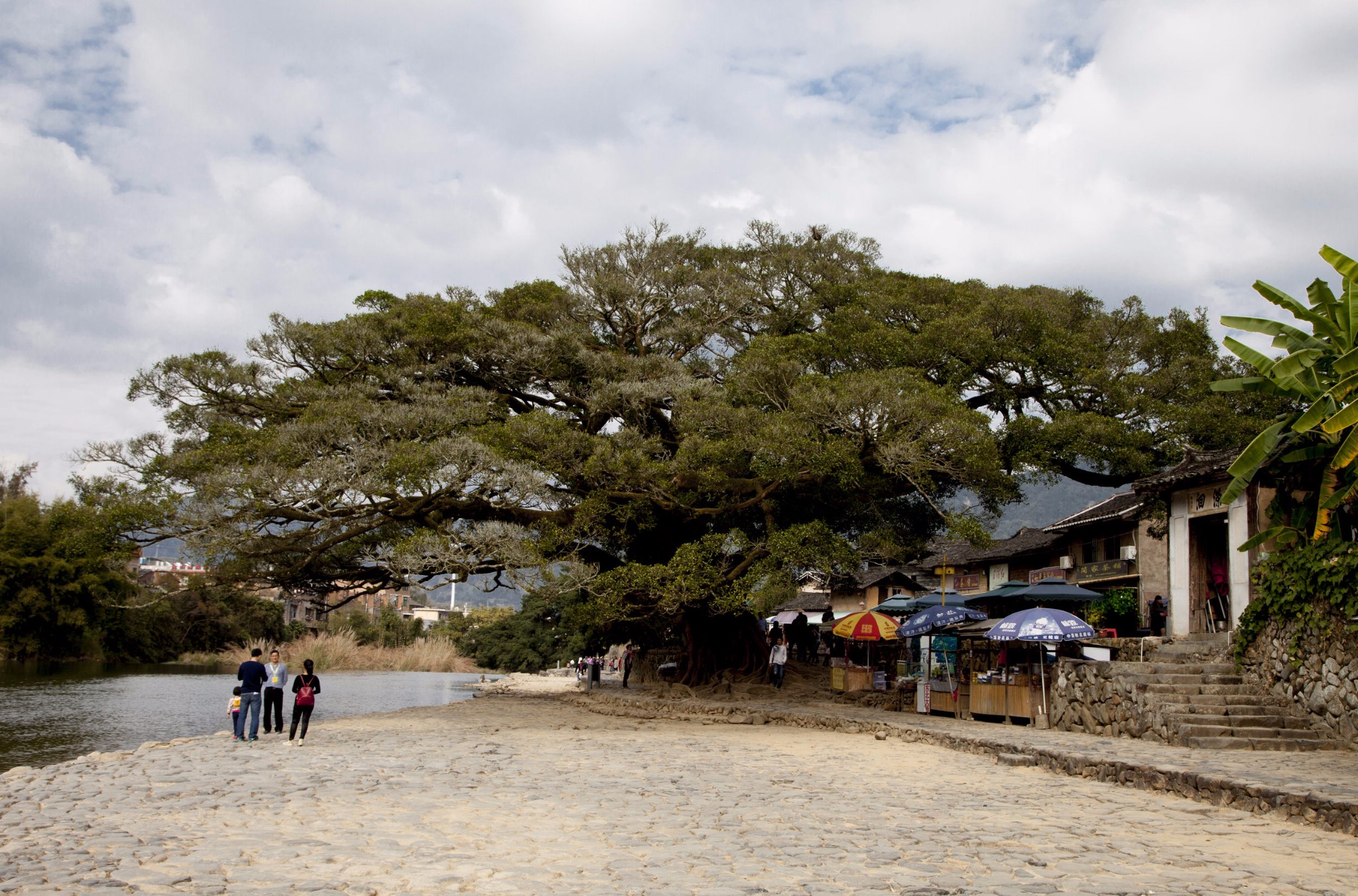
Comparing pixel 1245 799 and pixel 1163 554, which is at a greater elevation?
pixel 1163 554

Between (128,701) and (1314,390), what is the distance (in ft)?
94.2

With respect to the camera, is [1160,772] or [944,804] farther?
[1160,772]

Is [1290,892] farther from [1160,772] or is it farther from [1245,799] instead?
[1160,772]

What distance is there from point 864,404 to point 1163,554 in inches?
534

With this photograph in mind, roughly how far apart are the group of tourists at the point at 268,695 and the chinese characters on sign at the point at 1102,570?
22060 mm

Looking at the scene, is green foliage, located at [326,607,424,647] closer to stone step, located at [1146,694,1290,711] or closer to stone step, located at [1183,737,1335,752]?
stone step, located at [1146,694,1290,711]

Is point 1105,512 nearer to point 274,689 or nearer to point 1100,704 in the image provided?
point 1100,704

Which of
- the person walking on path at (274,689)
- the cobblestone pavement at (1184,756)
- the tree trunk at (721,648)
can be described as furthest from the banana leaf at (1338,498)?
the person walking on path at (274,689)

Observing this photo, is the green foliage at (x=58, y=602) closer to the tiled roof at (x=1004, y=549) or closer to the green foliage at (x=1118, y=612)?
the tiled roof at (x=1004, y=549)

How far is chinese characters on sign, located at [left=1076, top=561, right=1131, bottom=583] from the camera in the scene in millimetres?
26906

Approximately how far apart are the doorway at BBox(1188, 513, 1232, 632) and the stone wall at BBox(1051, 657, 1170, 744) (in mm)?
3397

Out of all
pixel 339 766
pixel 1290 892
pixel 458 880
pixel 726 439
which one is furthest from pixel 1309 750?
pixel 339 766

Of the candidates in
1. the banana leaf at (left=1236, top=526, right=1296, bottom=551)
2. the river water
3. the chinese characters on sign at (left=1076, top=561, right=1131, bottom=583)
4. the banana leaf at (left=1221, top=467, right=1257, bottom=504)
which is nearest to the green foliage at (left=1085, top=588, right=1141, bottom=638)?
the chinese characters on sign at (left=1076, top=561, right=1131, bottom=583)

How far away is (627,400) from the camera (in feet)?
65.5
